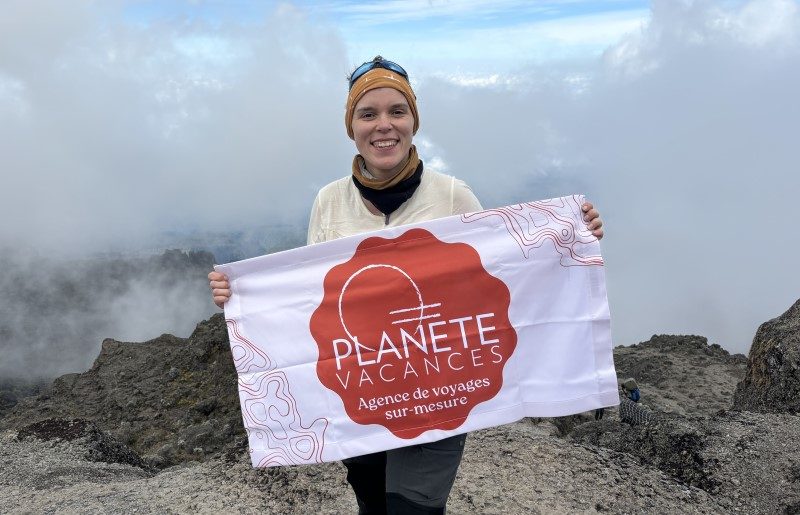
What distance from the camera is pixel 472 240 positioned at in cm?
361

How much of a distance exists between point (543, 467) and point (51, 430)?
6.38 metres

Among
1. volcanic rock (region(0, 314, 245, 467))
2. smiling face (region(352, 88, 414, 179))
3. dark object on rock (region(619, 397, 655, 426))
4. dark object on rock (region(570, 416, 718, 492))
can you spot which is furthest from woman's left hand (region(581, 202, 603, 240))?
volcanic rock (region(0, 314, 245, 467))

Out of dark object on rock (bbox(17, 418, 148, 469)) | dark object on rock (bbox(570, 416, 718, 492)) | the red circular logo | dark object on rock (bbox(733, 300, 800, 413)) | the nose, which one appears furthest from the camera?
dark object on rock (bbox(17, 418, 148, 469))

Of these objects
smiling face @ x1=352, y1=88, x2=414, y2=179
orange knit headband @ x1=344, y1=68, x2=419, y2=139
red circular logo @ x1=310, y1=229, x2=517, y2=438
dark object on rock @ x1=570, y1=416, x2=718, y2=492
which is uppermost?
orange knit headband @ x1=344, y1=68, x2=419, y2=139

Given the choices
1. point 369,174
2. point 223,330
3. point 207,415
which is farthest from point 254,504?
point 223,330

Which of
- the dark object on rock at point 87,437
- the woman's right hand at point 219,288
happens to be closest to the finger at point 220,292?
the woman's right hand at point 219,288

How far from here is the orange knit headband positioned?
3.17m

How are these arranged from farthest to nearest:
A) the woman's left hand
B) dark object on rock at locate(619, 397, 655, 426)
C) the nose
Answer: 1. dark object on rock at locate(619, 397, 655, 426)
2. the woman's left hand
3. the nose

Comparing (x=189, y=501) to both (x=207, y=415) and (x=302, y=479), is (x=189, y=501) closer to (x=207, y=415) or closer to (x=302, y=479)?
(x=302, y=479)

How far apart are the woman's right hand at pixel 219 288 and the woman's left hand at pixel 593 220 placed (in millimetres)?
2222

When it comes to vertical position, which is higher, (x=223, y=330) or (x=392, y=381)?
(x=223, y=330)

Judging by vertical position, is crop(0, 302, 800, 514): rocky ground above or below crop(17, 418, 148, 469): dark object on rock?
below

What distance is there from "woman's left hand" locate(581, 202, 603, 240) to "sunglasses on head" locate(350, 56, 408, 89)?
52.7 inches

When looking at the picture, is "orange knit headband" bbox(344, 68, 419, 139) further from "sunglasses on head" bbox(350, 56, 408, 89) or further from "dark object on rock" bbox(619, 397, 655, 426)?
"dark object on rock" bbox(619, 397, 655, 426)
